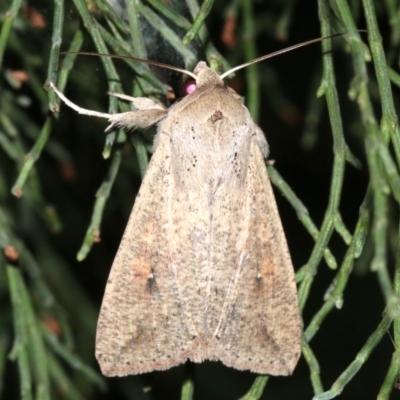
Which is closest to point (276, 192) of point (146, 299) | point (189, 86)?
point (189, 86)

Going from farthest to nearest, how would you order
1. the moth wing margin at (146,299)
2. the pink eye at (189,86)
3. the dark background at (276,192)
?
1. the dark background at (276,192)
2. the pink eye at (189,86)
3. the moth wing margin at (146,299)

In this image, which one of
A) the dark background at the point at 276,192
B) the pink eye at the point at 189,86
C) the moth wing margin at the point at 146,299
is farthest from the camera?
the dark background at the point at 276,192

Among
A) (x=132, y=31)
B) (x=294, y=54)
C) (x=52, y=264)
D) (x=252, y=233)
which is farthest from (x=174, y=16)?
(x=294, y=54)

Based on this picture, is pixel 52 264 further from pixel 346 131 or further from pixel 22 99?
pixel 346 131

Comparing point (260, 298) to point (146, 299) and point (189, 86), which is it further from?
point (189, 86)

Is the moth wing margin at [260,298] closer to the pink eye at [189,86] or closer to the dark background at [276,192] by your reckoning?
the pink eye at [189,86]

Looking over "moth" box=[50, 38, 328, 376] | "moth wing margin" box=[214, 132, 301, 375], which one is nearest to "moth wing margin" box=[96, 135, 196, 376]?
"moth" box=[50, 38, 328, 376]

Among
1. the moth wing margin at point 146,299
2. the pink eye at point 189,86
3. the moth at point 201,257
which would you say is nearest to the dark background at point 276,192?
the pink eye at point 189,86
